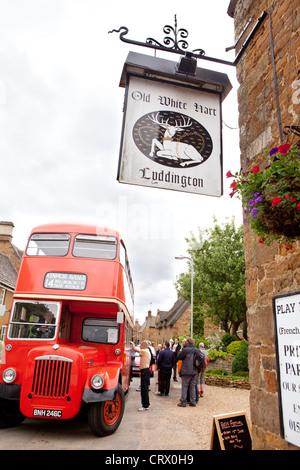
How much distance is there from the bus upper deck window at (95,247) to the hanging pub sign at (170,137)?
13.1ft

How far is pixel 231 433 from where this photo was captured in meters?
3.73

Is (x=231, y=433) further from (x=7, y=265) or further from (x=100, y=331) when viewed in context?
(x=7, y=265)

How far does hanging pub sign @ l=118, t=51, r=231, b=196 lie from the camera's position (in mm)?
3715

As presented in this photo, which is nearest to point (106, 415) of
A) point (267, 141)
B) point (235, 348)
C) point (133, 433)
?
point (133, 433)

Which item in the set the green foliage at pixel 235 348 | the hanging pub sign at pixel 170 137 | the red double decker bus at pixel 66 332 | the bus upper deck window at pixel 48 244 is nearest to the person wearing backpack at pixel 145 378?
the red double decker bus at pixel 66 332

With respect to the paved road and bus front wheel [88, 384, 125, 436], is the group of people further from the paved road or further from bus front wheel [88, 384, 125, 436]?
bus front wheel [88, 384, 125, 436]

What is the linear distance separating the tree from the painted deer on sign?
18.7 m

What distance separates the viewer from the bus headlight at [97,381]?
230 inches

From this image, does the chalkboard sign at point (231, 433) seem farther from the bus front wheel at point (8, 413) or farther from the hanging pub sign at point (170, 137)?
the bus front wheel at point (8, 413)

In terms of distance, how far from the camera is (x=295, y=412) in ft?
8.34

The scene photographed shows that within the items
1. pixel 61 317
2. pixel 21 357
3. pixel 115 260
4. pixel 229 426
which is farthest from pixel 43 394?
pixel 229 426

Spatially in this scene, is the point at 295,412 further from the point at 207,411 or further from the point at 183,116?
the point at 207,411

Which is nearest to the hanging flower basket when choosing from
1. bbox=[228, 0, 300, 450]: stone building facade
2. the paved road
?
bbox=[228, 0, 300, 450]: stone building facade
